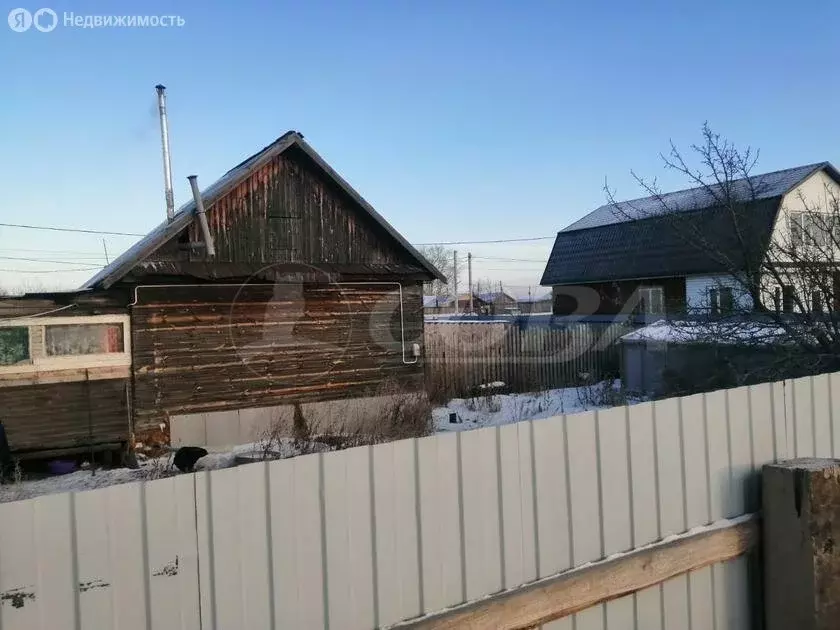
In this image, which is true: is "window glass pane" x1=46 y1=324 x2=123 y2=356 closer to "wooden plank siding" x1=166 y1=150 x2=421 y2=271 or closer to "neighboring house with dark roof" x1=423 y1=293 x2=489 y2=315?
"wooden plank siding" x1=166 y1=150 x2=421 y2=271

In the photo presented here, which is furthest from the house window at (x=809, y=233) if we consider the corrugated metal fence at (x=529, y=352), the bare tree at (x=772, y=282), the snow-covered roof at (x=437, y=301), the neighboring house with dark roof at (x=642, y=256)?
the snow-covered roof at (x=437, y=301)

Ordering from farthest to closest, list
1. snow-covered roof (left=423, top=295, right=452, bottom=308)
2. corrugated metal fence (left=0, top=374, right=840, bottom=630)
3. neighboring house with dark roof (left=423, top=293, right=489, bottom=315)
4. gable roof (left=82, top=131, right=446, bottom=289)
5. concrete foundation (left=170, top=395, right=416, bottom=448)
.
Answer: snow-covered roof (left=423, top=295, right=452, bottom=308) < neighboring house with dark roof (left=423, top=293, right=489, bottom=315) < concrete foundation (left=170, top=395, right=416, bottom=448) < gable roof (left=82, top=131, right=446, bottom=289) < corrugated metal fence (left=0, top=374, right=840, bottom=630)

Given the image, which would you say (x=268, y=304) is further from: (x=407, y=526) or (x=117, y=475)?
(x=407, y=526)

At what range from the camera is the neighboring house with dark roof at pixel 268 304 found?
10.8 m

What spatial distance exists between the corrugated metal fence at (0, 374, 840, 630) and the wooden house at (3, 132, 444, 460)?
880cm

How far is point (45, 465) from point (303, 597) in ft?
30.1

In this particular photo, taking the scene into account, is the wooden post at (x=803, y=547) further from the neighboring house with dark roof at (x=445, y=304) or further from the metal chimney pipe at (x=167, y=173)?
the neighboring house with dark roof at (x=445, y=304)

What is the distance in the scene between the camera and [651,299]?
24.8 meters

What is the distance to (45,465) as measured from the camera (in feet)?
32.2

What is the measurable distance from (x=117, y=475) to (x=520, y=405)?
7.90m

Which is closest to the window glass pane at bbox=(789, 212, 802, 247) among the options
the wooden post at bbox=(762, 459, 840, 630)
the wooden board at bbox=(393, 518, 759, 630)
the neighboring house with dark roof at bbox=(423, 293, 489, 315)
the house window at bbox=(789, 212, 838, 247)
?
the house window at bbox=(789, 212, 838, 247)

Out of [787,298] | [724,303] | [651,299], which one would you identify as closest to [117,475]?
[724,303]

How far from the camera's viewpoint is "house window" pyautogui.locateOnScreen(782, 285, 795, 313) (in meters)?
8.21

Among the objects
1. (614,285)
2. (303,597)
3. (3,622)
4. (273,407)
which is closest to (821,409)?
(303,597)
